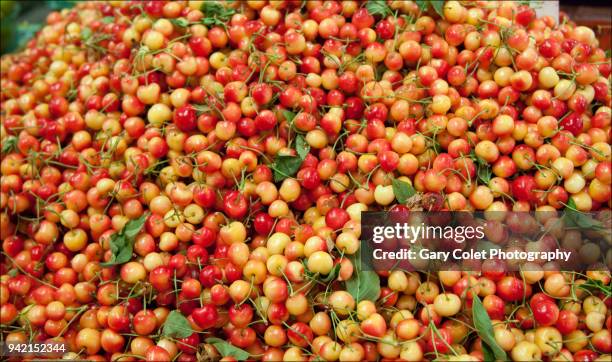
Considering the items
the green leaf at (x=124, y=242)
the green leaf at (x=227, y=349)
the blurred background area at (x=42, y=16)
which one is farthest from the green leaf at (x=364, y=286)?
the blurred background area at (x=42, y=16)

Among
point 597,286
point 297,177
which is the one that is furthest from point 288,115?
point 597,286

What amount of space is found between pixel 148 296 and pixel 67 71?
1329 mm

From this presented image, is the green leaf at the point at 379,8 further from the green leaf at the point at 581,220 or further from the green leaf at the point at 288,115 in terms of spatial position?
the green leaf at the point at 581,220

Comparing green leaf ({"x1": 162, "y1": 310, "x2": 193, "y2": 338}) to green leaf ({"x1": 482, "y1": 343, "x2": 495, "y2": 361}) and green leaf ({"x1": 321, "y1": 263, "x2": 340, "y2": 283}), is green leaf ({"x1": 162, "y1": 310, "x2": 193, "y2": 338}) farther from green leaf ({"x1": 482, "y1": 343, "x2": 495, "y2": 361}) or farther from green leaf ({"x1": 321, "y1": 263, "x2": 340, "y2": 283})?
green leaf ({"x1": 482, "y1": 343, "x2": 495, "y2": 361})

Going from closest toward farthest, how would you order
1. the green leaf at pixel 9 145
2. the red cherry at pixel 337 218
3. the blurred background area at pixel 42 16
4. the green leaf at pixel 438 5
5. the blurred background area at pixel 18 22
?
the red cherry at pixel 337 218, the green leaf at pixel 438 5, the green leaf at pixel 9 145, the blurred background area at pixel 42 16, the blurred background area at pixel 18 22

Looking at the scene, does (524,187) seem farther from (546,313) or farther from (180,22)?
(180,22)

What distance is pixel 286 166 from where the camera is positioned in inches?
73.4

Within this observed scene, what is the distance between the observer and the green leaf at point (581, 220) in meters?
1.72

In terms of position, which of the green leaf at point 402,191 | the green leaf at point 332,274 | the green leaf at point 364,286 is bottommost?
the green leaf at point 364,286

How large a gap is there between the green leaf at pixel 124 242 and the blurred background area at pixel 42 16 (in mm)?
1944

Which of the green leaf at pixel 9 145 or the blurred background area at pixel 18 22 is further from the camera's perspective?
the blurred background area at pixel 18 22

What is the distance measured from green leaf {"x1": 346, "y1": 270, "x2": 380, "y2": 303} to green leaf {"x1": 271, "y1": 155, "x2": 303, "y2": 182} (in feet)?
1.43

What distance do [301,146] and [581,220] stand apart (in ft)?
3.22

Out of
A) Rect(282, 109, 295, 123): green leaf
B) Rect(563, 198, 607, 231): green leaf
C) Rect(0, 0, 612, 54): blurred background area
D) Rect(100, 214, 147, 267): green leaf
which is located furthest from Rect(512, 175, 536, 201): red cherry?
Rect(100, 214, 147, 267): green leaf
